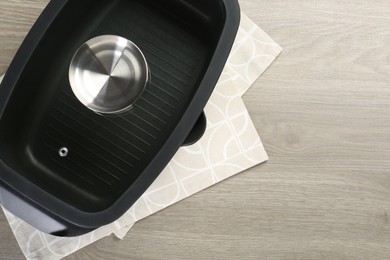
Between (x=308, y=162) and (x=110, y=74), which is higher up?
(x=110, y=74)

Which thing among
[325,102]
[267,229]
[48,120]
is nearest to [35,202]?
[48,120]

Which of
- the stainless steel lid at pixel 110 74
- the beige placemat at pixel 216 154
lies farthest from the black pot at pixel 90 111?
the beige placemat at pixel 216 154

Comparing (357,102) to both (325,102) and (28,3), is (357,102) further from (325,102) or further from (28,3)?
(28,3)

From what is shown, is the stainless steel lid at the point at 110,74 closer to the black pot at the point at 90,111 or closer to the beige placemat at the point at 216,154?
the black pot at the point at 90,111

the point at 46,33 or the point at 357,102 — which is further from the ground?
the point at 46,33

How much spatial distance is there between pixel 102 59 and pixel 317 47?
410 millimetres

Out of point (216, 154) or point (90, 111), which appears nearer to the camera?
point (90, 111)

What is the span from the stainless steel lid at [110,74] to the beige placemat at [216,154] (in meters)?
0.18

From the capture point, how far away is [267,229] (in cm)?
82

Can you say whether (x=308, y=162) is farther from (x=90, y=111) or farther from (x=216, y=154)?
(x=90, y=111)

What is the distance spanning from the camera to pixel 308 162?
32.7 inches

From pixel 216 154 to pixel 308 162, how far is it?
6.8 inches

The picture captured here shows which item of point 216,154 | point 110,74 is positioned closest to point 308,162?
point 216,154

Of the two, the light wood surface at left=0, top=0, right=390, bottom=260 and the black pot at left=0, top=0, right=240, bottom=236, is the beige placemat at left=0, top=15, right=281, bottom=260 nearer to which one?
the light wood surface at left=0, top=0, right=390, bottom=260
